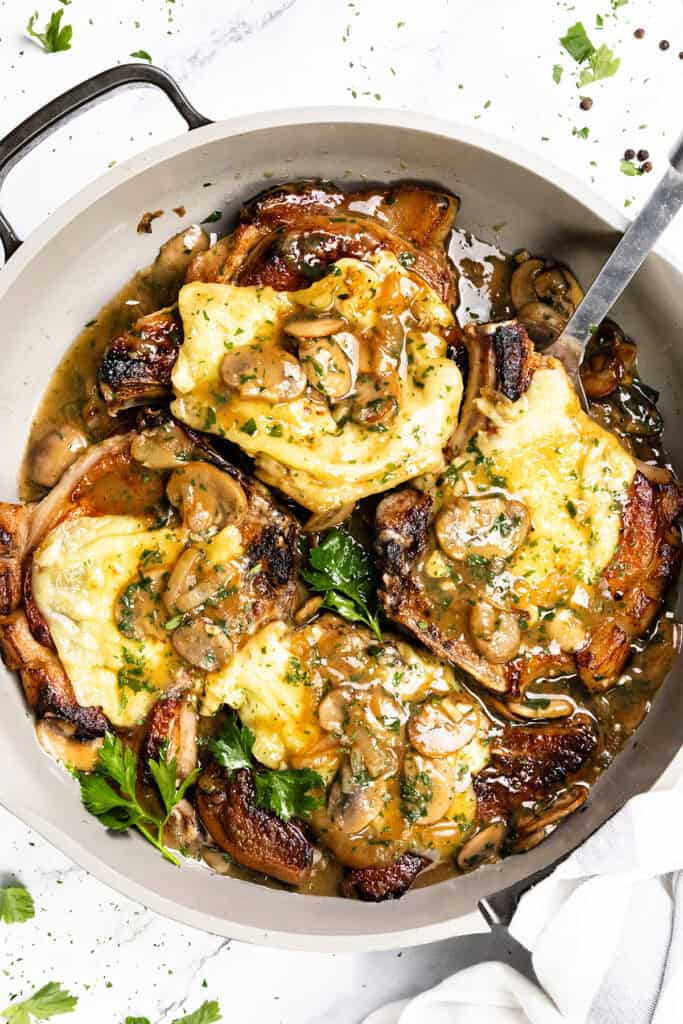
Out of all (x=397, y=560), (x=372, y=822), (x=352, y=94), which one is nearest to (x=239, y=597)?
(x=397, y=560)

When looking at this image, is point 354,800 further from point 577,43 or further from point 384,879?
point 577,43

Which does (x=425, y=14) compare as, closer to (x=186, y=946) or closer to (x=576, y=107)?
(x=576, y=107)

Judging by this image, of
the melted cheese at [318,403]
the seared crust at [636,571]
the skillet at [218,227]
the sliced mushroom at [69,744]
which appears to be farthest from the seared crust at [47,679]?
the seared crust at [636,571]

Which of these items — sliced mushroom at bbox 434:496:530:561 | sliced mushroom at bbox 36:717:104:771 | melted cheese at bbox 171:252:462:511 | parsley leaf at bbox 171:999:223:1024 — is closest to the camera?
melted cheese at bbox 171:252:462:511

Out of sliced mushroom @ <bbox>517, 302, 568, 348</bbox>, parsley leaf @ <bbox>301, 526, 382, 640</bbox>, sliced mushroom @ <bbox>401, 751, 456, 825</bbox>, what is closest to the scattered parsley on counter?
sliced mushroom @ <bbox>517, 302, 568, 348</bbox>

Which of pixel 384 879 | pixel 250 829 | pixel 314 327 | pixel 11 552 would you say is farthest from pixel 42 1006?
pixel 314 327

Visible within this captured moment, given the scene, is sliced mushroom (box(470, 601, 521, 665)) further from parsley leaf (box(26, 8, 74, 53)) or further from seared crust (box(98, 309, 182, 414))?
parsley leaf (box(26, 8, 74, 53))

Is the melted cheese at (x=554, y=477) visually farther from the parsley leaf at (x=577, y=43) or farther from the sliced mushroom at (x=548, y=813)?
the parsley leaf at (x=577, y=43)

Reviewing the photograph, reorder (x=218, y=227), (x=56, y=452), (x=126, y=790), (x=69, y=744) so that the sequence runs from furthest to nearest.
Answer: (x=218, y=227) → (x=56, y=452) → (x=69, y=744) → (x=126, y=790)
